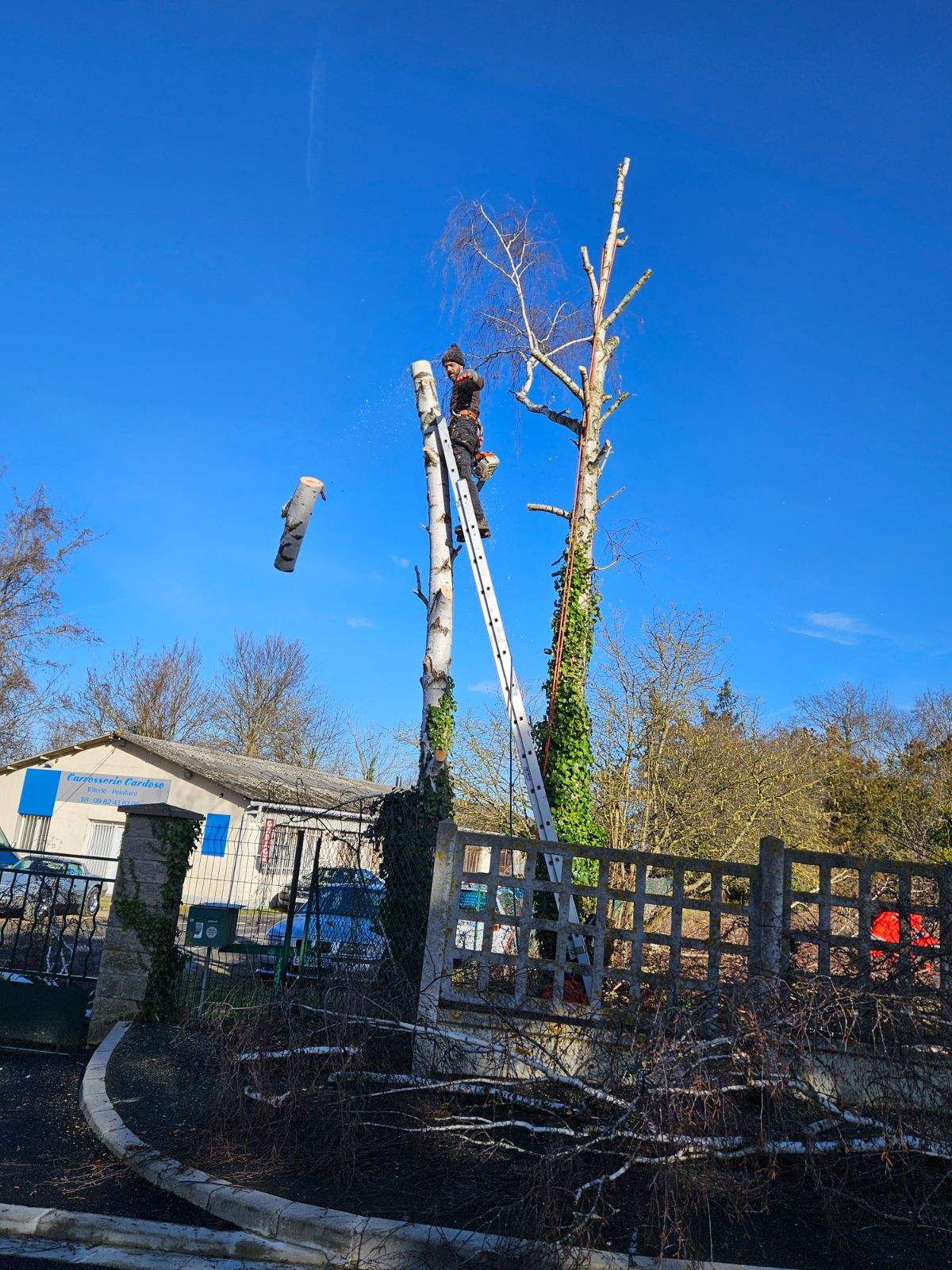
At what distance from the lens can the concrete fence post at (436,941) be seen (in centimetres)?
582

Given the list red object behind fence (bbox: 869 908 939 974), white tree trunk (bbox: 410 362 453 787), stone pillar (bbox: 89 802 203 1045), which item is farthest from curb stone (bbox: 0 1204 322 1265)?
white tree trunk (bbox: 410 362 453 787)

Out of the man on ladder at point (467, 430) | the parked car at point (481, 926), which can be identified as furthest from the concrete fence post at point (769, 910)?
the man on ladder at point (467, 430)

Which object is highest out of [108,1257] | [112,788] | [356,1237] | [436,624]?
[436,624]

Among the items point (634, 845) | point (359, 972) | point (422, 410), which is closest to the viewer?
point (359, 972)

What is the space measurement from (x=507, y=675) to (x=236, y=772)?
2214 centimetres

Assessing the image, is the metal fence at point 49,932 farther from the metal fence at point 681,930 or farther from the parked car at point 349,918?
the metal fence at point 681,930

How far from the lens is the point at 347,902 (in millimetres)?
9258

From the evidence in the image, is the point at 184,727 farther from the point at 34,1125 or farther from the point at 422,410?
the point at 34,1125

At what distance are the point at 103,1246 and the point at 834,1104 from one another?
3.71 meters

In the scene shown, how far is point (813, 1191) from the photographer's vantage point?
4625 mm

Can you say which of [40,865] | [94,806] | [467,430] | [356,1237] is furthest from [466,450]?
[94,806]

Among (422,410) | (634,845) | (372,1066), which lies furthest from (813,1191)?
(634,845)

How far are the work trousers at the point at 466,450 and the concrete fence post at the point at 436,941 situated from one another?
4.38 meters

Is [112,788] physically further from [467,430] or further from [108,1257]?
[108,1257]
